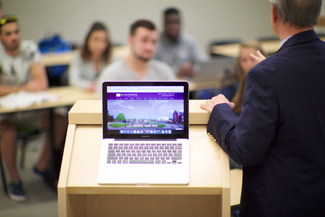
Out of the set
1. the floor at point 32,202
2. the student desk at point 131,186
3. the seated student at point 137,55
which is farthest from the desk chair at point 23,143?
the student desk at point 131,186

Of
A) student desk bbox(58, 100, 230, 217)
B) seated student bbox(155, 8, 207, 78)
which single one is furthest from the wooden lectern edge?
seated student bbox(155, 8, 207, 78)

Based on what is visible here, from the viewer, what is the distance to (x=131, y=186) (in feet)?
4.00

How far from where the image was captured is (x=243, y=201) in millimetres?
1305

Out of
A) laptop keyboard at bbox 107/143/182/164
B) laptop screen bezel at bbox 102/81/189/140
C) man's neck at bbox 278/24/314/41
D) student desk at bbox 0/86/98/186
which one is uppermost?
man's neck at bbox 278/24/314/41

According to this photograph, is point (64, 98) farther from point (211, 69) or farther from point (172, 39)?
point (172, 39)

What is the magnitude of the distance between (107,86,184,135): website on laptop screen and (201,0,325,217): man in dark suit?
222 mm

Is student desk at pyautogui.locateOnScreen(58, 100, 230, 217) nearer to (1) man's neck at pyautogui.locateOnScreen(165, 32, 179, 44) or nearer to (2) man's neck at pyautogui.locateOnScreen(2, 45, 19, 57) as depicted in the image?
(2) man's neck at pyautogui.locateOnScreen(2, 45, 19, 57)

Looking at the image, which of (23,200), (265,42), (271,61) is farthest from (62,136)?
(265,42)

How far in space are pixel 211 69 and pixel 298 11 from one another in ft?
8.66

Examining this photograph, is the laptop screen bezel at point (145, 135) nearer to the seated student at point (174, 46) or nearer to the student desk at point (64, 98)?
the student desk at point (64, 98)

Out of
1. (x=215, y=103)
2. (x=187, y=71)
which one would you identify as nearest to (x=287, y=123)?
(x=215, y=103)

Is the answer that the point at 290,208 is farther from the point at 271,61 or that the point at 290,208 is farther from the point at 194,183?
the point at 271,61

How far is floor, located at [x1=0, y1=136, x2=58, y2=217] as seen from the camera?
271 centimetres

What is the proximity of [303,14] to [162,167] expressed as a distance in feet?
2.29
